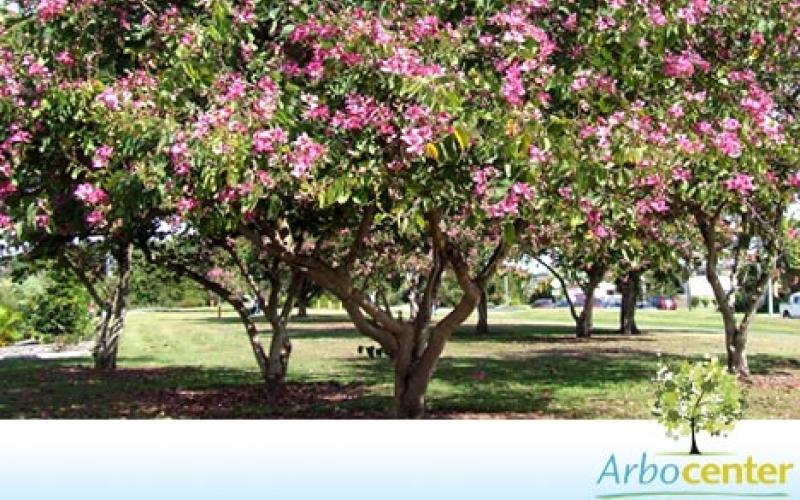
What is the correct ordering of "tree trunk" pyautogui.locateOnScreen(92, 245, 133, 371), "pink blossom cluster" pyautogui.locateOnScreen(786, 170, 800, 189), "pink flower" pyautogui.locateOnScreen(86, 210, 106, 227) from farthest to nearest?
"tree trunk" pyautogui.locateOnScreen(92, 245, 133, 371), "pink blossom cluster" pyautogui.locateOnScreen(786, 170, 800, 189), "pink flower" pyautogui.locateOnScreen(86, 210, 106, 227)

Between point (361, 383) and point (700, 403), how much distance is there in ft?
30.8

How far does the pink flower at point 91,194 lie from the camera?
6859 millimetres

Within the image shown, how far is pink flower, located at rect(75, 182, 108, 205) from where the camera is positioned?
22.5ft

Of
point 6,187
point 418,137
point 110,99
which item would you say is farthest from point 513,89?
point 6,187

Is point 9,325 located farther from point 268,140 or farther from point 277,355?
point 268,140

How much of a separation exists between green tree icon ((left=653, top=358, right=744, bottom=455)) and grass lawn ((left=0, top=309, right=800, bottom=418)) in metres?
4.92

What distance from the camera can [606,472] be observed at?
5.51m

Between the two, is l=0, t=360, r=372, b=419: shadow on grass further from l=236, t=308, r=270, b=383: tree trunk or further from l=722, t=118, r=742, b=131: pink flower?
l=722, t=118, r=742, b=131: pink flower

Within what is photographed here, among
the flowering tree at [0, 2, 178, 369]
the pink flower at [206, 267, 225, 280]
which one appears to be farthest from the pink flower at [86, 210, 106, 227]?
the pink flower at [206, 267, 225, 280]

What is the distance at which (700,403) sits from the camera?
5.99m

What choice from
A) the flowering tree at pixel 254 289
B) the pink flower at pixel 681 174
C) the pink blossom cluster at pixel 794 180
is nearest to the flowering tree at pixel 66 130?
the pink flower at pixel 681 174

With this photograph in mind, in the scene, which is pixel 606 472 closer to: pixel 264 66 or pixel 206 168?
pixel 206 168

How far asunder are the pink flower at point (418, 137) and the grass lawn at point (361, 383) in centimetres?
523

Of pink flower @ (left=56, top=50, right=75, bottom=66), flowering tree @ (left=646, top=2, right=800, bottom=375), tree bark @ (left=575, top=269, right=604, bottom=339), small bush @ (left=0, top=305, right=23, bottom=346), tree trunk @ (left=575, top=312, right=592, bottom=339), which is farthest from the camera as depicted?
tree trunk @ (left=575, top=312, right=592, bottom=339)
